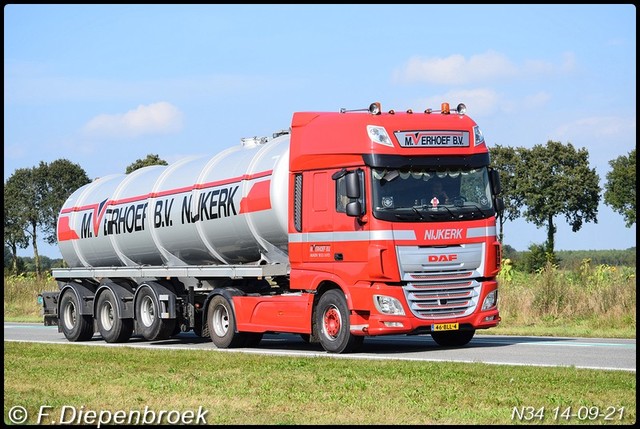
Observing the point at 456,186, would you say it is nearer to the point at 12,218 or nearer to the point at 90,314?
the point at 90,314

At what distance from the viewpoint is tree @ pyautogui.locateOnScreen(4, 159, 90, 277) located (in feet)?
259

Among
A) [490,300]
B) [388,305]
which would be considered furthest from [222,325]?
[490,300]

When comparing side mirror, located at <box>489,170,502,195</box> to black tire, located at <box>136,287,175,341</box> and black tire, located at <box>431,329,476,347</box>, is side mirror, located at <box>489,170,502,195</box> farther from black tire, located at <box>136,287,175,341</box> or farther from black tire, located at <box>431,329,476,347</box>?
black tire, located at <box>136,287,175,341</box>

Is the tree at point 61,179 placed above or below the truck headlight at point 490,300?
above

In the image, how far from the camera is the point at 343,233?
63.0ft

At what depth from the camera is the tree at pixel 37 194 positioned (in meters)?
78.8

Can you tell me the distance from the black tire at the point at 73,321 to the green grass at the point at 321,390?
8.70 meters

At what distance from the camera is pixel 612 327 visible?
2534 cm

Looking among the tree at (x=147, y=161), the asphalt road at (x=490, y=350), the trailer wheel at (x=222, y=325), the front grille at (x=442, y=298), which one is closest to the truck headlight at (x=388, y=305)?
the front grille at (x=442, y=298)

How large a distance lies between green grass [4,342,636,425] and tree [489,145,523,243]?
2957 inches

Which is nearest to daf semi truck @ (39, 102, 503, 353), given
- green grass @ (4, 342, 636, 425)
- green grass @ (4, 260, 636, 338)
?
green grass @ (4, 342, 636, 425)

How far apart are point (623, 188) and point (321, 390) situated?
8795cm

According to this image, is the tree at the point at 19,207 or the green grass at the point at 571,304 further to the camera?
the tree at the point at 19,207

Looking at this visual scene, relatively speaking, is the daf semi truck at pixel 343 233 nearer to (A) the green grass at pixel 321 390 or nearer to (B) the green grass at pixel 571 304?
(A) the green grass at pixel 321 390
